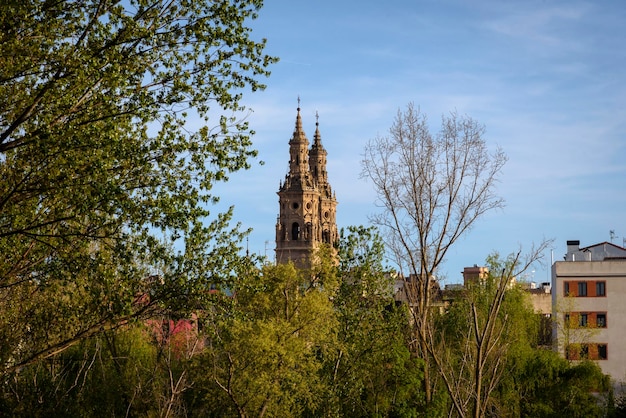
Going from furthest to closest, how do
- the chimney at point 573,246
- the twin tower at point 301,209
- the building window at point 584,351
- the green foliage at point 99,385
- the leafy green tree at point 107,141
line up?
1. the twin tower at point 301,209
2. the chimney at point 573,246
3. the building window at point 584,351
4. the green foliage at point 99,385
5. the leafy green tree at point 107,141

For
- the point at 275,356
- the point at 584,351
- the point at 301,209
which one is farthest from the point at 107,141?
the point at 301,209

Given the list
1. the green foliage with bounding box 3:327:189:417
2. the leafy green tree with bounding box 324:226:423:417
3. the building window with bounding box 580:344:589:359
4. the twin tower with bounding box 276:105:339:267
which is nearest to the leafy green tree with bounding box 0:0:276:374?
the green foliage with bounding box 3:327:189:417

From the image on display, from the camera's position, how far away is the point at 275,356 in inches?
1563

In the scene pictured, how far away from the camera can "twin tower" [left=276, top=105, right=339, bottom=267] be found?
6186 inches

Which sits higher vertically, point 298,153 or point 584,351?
point 298,153

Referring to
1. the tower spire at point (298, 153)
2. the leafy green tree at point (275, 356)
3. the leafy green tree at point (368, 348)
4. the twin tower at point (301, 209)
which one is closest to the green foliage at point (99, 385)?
the leafy green tree at point (275, 356)

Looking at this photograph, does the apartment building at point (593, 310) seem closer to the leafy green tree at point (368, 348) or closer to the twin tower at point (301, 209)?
the leafy green tree at point (368, 348)

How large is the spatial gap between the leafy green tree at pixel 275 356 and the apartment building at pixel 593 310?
96.5 feet

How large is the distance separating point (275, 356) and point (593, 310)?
1414 inches

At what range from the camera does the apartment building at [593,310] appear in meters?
67.8

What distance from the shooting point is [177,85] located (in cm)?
2052

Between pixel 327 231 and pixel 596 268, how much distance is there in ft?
309

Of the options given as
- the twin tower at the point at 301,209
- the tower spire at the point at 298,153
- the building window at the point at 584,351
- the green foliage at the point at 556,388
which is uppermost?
the tower spire at the point at 298,153

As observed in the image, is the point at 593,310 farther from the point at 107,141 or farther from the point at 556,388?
the point at 107,141
